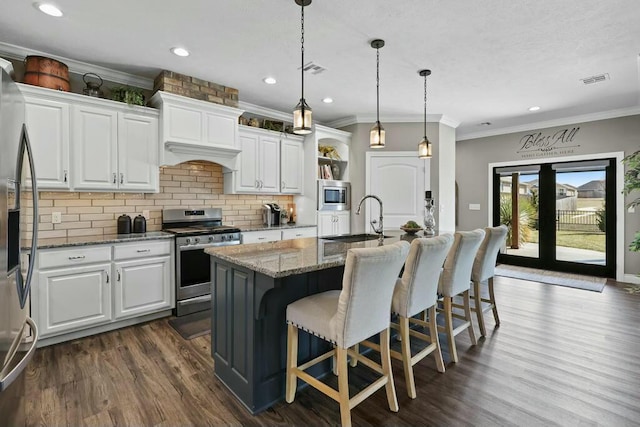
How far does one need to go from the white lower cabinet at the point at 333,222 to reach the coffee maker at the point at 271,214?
0.65 m

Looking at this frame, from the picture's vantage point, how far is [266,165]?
4648mm

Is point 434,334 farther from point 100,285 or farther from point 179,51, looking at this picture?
point 179,51

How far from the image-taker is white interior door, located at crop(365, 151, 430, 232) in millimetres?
5258

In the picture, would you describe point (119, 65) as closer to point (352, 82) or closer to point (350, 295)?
point (352, 82)

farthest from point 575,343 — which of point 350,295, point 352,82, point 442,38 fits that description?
point 352,82

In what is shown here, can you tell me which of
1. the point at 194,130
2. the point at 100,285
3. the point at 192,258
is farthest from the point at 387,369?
the point at 194,130

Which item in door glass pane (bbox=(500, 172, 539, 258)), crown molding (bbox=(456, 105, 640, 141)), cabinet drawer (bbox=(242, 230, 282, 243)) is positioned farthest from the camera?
door glass pane (bbox=(500, 172, 539, 258))

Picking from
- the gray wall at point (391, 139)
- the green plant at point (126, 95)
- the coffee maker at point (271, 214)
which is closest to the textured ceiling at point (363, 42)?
the green plant at point (126, 95)

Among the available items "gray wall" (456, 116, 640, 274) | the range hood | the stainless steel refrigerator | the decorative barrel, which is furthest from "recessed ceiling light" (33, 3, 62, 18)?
"gray wall" (456, 116, 640, 274)

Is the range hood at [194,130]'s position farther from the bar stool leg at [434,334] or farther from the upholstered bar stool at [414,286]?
the bar stool leg at [434,334]

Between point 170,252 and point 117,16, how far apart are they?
2.19 m

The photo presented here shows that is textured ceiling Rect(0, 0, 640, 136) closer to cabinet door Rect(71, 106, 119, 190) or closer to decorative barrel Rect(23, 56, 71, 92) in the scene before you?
decorative barrel Rect(23, 56, 71, 92)

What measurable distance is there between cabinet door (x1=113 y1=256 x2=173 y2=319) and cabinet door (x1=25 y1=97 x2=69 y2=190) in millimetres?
980

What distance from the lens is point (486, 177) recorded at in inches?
257
